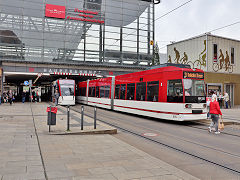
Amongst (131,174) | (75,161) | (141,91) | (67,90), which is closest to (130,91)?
(141,91)

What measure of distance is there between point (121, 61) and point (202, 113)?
26.3 metres

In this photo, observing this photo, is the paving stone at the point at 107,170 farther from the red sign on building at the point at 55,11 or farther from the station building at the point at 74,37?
the red sign on building at the point at 55,11

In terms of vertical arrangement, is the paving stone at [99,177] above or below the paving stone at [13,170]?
below

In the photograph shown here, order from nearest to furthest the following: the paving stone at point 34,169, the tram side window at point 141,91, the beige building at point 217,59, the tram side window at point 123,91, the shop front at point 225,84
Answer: the paving stone at point 34,169, the tram side window at point 141,91, the tram side window at point 123,91, the shop front at point 225,84, the beige building at point 217,59

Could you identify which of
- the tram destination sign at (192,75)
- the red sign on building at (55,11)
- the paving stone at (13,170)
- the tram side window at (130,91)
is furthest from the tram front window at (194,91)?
the red sign on building at (55,11)

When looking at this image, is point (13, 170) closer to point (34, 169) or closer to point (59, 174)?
point (34, 169)

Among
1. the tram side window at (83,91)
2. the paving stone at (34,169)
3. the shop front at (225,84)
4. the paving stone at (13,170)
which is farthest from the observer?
the tram side window at (83,91)

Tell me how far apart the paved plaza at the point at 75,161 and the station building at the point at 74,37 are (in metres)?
25.6

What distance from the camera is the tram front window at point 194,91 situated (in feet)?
40.0

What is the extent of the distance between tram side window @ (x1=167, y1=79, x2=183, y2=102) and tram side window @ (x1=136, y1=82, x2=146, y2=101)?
2.63 metres

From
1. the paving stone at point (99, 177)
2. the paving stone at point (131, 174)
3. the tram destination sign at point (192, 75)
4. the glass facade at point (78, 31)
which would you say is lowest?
the paving stone at point (131, 174)

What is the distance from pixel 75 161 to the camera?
5.37m

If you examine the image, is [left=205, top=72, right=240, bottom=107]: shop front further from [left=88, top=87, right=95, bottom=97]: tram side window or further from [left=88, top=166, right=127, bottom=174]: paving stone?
[left=88, top=166, right=127, bottom=174]: paving stone

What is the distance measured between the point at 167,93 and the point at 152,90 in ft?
4.84
